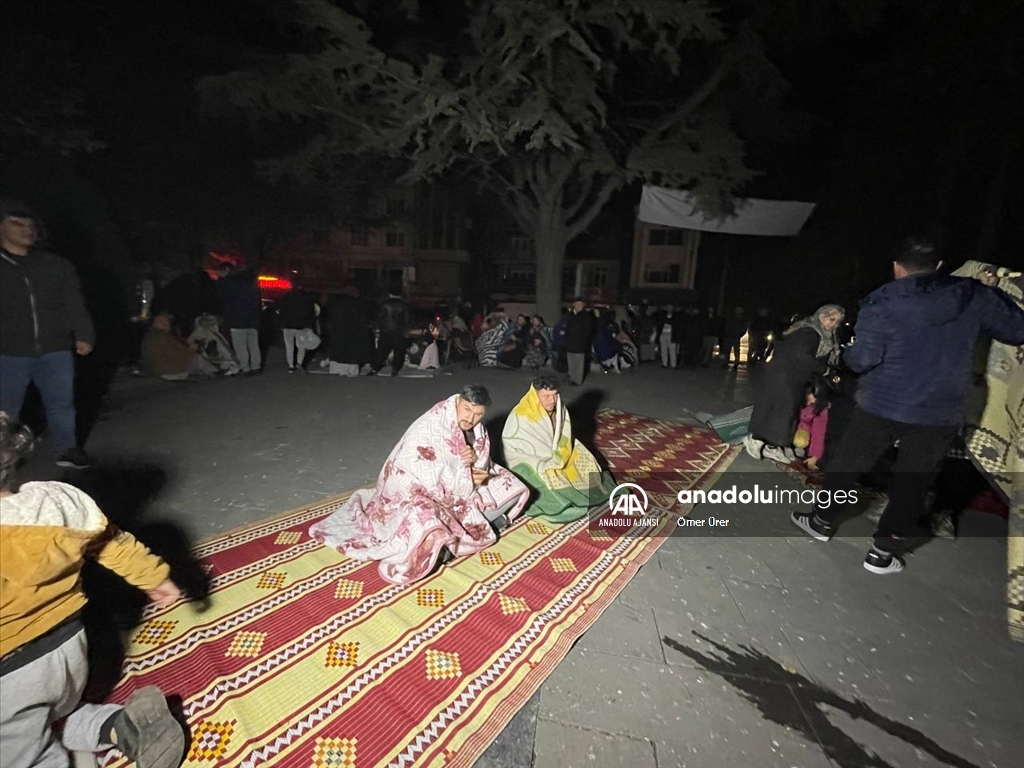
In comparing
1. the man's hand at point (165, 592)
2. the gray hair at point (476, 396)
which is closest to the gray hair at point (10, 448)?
the man's hand at point (165, 592)

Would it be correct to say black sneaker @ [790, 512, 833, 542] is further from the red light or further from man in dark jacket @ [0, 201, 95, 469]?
the red light

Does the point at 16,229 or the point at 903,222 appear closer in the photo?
the point at 16,229

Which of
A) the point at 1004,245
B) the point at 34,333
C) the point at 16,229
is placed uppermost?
the point at 1004,245

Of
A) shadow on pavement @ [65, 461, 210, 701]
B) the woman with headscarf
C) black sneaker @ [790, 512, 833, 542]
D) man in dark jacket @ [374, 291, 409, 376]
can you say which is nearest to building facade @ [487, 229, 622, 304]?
man in dark jacket @ [374, 291, 409, 376]

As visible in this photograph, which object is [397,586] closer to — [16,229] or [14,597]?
[14,597]

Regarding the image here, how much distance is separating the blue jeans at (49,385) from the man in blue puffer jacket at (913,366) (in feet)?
18.0

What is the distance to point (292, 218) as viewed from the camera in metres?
14.7

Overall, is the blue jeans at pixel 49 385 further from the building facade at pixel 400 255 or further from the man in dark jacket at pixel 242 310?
the building facade at pixel 400 255

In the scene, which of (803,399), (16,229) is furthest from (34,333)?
(803,399)

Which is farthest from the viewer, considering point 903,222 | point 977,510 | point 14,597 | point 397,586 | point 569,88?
point 903,222

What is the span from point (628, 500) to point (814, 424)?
2525 mm

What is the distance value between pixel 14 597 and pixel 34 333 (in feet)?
10.4

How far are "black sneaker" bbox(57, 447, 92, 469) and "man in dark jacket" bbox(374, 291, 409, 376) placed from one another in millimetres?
4873

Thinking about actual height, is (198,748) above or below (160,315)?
below
